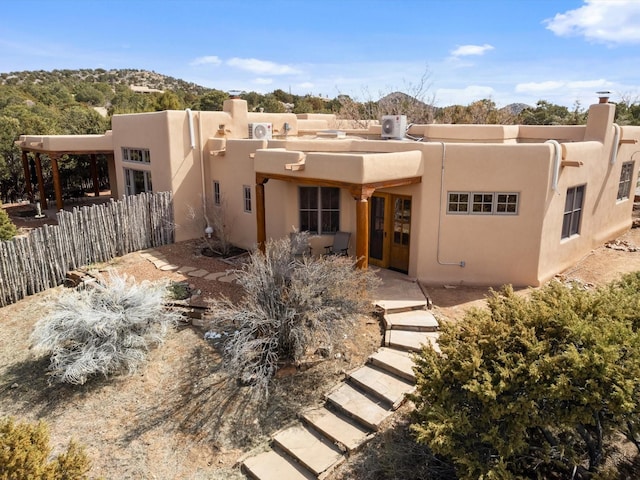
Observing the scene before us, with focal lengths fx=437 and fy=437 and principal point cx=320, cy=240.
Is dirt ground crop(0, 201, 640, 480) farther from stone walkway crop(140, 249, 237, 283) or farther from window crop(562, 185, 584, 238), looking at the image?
window crop(562, 185, 584, 238)

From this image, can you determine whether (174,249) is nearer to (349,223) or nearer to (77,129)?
(349,223)

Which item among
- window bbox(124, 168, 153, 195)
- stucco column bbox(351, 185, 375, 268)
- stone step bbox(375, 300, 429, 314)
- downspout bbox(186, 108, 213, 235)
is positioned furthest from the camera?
window bbox(124, 168, 153, 195)

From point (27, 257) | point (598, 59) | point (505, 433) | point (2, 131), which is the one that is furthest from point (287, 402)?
point (598, 59)

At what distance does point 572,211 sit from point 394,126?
19.0 feet

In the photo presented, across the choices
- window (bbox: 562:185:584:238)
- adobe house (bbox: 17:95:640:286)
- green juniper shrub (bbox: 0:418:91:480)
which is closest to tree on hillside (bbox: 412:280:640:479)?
green juniper shrub (bbox: 0:418:91:480)

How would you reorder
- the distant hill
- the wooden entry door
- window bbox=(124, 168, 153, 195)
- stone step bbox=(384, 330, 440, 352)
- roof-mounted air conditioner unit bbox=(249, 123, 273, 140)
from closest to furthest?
1. stone step bbox=(384, 330, 440, 352)
2. the wooden entry door
3. roof-mounted air conditioner unit bbox=(249, 123, 273, 140)
4. window bbox=(124, 168, 153, 195)
5. the distant hill

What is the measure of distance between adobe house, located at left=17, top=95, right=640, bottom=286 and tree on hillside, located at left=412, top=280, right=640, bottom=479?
194 inches

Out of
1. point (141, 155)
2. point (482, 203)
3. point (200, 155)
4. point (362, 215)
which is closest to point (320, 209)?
point (362, 215)

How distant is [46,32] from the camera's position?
25.8 metres

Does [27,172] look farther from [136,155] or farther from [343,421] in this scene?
[343,421]

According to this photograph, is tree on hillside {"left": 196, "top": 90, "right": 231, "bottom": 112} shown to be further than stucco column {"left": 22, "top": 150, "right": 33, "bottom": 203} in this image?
Yes

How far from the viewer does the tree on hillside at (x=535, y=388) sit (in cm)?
475

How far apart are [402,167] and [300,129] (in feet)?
34.7

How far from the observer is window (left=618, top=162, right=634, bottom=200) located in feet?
52.1
